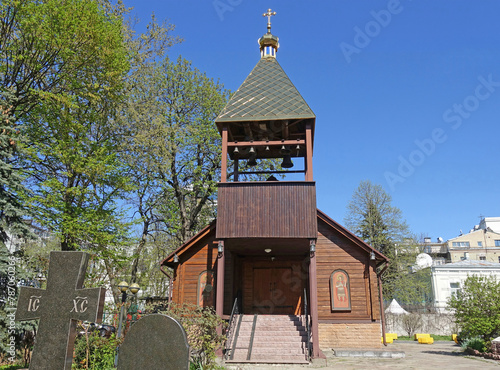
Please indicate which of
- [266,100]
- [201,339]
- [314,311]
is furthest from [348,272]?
[201,339]

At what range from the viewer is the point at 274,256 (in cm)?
1733

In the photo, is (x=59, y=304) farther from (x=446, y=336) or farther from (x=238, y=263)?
(x=446, y=336)

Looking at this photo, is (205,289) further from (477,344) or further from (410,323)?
(410,323)

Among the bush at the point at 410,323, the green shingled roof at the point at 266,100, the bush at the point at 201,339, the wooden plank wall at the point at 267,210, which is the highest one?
the green shingled roof at the point at 266,100

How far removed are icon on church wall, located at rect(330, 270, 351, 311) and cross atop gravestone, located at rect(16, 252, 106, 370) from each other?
37.8 ft

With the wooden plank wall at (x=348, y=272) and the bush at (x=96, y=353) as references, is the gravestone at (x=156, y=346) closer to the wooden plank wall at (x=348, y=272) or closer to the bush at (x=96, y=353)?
the bush at (x=96, y=353)

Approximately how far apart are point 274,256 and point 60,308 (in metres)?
11.8

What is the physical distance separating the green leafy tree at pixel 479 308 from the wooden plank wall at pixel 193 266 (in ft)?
31.2

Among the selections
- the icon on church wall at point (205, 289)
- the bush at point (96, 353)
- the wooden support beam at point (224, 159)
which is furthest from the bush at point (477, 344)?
the bush at point (96, 353)

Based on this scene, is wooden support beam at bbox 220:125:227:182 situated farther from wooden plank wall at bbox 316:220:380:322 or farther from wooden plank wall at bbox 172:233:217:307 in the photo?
wooden plank wall at bbox 316:220:380:322

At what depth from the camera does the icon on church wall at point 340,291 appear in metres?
15.9

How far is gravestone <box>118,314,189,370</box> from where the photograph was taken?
18.4 ft

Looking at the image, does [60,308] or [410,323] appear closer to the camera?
[60,308]

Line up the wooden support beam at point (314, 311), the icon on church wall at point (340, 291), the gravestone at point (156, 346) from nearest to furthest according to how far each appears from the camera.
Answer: the gravestone at point (156, 346) < the wooden support beam at point (314, 311) < the icon on church wall at point (340, 291)
